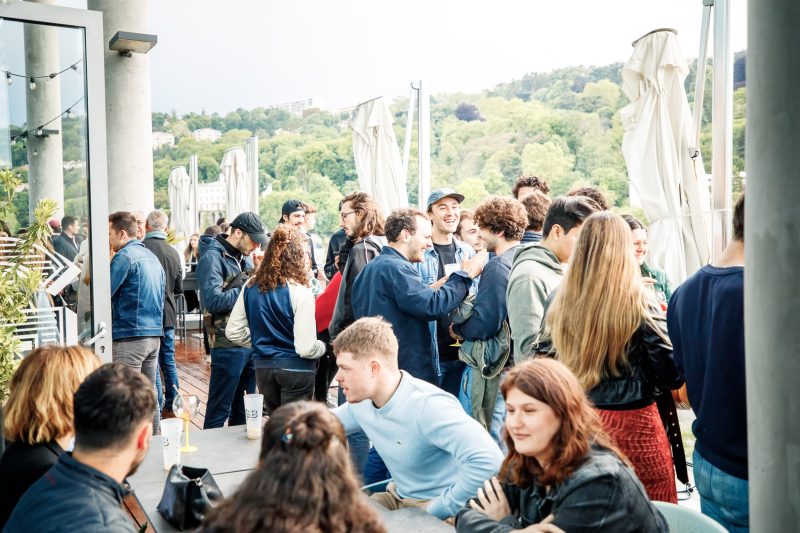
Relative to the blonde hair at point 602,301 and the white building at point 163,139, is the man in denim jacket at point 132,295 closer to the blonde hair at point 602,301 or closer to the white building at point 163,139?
the blonde hair at point 602,301

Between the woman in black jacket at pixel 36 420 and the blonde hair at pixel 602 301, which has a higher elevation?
the blonde hair at pixel 602 301

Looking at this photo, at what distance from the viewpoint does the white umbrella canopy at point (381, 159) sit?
7.34 metres

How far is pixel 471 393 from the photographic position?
4.08 meters

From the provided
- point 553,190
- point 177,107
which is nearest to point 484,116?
point 553,190

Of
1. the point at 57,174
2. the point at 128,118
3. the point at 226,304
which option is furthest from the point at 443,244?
the point at 128,118

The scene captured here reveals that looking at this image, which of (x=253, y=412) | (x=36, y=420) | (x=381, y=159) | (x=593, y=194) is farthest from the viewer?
(x=381, y=159)

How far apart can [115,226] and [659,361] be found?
12.6 ft

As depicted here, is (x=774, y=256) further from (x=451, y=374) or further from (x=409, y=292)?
(x=451, y=374)

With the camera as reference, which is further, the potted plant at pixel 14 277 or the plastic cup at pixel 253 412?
the potted plant at pixel 14 277

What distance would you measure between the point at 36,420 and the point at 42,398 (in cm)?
6

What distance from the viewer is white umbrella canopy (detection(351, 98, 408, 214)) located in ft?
24.1

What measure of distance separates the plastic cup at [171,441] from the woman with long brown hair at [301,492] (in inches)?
56.5

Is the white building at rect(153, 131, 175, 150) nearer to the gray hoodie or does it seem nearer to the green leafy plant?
the green leafy plant

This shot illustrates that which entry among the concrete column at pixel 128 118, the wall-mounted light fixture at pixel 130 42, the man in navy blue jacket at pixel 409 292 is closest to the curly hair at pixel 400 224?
the man in navy blue jacket at pixel 409 292
